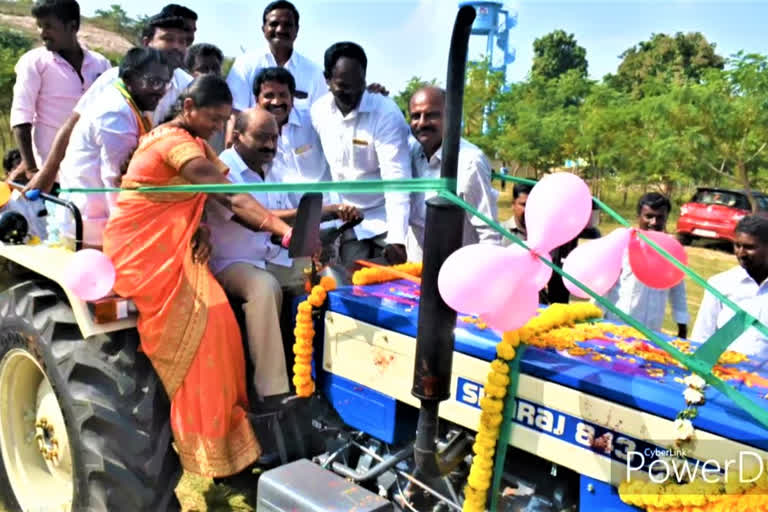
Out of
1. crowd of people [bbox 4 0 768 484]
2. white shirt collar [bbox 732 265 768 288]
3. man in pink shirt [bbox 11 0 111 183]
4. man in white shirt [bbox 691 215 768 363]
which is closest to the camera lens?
crowd of people [bbox 4 0 768 484]

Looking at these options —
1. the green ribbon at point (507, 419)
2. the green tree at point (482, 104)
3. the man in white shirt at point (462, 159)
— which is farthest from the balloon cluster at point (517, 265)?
the green tree at point (482, 104)

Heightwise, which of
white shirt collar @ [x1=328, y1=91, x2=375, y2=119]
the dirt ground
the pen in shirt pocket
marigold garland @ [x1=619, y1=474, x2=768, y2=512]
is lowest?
marigold garland @ [x1=619, y1=474, x2=768, y2=512]

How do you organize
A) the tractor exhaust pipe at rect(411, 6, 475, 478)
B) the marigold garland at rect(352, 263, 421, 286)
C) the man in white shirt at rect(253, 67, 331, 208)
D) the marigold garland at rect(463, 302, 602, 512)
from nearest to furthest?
the tractor exhaust pipe at rect(411, 6, 475, 478) < the marigold garland at rect(463, 302, 602, 512) < the marigold garland at rect(352, 263, 421, 286) < the man in white shirt at rect(253, 67, 331, 208)

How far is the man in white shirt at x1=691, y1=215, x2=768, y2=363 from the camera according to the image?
3064 mm

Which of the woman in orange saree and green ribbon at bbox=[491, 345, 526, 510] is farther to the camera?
the woman in orange saree

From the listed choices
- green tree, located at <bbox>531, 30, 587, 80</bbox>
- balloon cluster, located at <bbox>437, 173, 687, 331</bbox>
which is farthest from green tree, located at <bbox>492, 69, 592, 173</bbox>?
green tree, located at <bbox>531, 30, 587, 80</bbox>

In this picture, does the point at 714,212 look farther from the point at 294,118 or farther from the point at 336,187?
the point at 336,187

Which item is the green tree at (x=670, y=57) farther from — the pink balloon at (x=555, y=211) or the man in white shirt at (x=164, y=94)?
the pink balloon at (x=555, y=211)

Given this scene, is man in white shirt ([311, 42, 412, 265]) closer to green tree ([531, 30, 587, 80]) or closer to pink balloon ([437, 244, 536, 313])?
pink balloon ([437, 244, 536, 313])

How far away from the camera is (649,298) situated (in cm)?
369

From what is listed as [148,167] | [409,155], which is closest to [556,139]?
[409,155]

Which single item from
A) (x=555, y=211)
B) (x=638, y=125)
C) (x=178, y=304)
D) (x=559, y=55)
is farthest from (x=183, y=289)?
(x=559, y=55)

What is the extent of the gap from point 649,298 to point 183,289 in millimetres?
2536

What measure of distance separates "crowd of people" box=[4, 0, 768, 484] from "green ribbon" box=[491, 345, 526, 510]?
0.92 m
